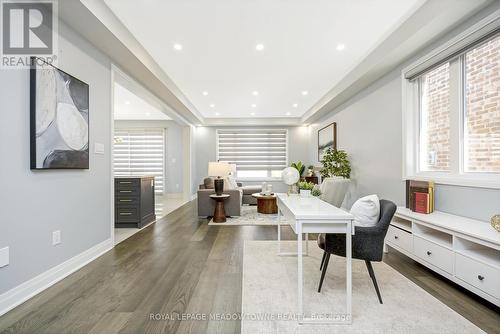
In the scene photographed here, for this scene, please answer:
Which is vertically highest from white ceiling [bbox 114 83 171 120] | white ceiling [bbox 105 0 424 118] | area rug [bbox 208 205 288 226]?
white ceiling [bbox 105 0 424 118]

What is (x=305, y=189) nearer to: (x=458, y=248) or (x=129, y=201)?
(x=458, y=248)

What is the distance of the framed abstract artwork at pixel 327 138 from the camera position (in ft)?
19.6

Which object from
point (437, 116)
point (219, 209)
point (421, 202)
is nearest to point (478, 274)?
point (421, 202)

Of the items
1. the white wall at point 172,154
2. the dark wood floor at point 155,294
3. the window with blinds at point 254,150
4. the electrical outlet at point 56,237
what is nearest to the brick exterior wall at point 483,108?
the dark wood floor at point 155,294

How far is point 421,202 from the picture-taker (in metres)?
2.68

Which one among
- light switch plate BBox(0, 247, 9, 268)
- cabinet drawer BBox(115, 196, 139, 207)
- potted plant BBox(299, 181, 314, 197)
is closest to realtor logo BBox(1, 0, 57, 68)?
light switch plate BBox(0, 247, 9, 268)

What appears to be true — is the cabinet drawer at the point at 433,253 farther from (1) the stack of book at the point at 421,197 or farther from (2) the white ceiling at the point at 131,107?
(2) the white ceiling at the point at 131,107

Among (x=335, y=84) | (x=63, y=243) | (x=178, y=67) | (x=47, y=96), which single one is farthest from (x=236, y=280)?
(x=335, y=84)

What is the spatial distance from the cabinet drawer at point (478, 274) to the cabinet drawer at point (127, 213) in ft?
14.1

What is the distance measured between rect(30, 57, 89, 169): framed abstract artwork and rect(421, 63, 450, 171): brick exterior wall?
4.08 meters

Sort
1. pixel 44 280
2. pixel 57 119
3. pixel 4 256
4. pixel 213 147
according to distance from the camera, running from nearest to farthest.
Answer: pixel 4 256 < pixel 44 280 < pixel 57 119 < pixel 213 147

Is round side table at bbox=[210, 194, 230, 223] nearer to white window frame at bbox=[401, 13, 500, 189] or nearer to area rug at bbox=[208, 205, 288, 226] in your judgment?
area rug at bbox=[208, 205, 288, 226]

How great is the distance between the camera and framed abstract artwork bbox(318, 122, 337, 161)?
19.6 ft

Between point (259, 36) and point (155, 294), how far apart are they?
3.14m
